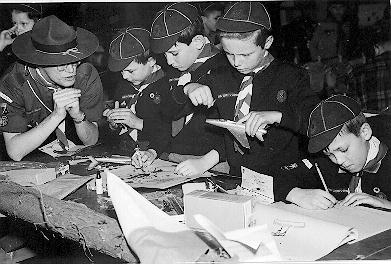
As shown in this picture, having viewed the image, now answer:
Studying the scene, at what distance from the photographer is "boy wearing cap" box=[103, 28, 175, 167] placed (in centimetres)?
154

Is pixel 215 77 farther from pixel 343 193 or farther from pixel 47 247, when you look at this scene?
pixel 47 247

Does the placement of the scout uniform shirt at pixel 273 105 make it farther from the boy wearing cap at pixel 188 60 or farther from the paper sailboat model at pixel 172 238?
the paper sailboat model at pixel 172 238

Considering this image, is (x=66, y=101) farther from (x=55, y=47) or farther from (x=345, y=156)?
(x=345, y=156)

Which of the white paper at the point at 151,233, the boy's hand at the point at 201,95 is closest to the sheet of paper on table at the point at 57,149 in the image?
the boy's hand at the point at 201,95

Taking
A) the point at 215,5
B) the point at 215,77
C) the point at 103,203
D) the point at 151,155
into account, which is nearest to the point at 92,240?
the point at 103,203

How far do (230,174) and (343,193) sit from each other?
31 centimetres

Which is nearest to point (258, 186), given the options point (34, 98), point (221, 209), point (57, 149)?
point (221, 209)

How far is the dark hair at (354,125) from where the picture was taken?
138 centimetres

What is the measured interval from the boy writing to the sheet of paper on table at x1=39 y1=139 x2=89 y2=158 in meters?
0.31

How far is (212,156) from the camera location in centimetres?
155

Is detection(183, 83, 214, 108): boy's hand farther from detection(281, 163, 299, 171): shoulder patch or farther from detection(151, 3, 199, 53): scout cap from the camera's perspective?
detection(281, 163, 299, 171): shoulder patch

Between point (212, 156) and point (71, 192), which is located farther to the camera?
point (212, 156)

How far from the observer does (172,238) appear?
108 cm

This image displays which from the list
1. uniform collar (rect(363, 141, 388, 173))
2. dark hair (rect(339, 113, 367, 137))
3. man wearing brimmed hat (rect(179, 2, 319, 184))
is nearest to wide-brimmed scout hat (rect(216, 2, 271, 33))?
man wearing brimmed hat (rect(179, 2, 319, 184))
